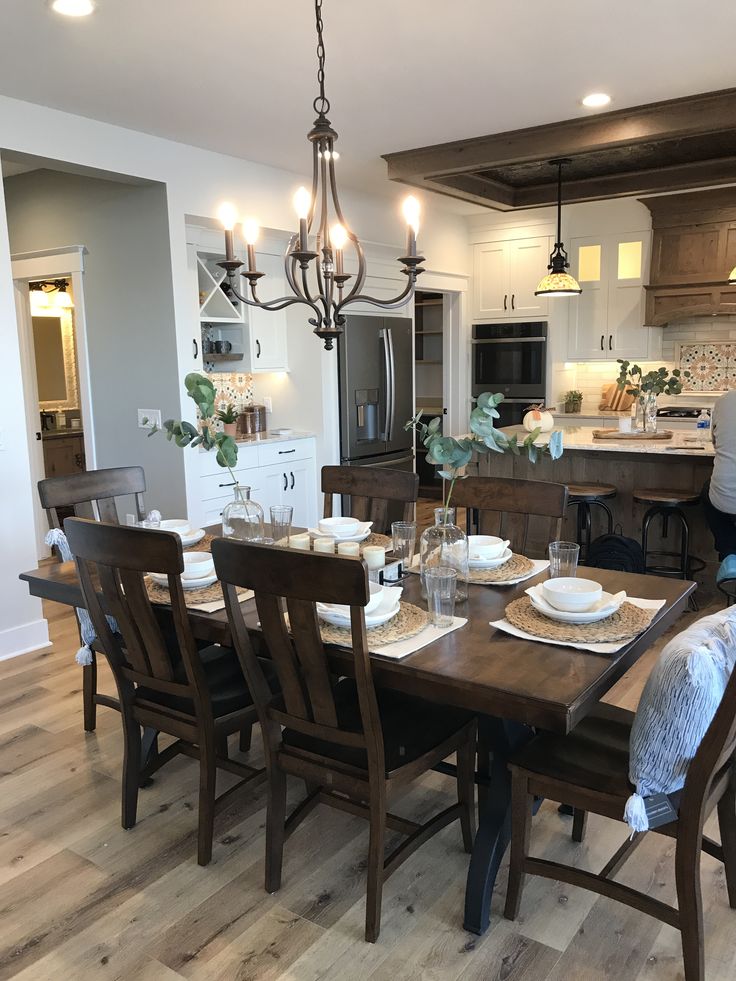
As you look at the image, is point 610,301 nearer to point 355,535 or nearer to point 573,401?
point 573,401

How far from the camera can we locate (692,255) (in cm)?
646

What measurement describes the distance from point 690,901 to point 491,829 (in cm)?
51

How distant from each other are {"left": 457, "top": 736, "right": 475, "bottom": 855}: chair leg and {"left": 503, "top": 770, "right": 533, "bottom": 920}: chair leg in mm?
278

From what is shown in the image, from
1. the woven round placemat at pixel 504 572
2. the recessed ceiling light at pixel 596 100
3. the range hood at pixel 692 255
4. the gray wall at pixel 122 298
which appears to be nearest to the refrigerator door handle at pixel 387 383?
the gray wall at pixel 122 298

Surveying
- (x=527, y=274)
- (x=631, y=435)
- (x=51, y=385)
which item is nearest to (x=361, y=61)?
(x=631, y=435)

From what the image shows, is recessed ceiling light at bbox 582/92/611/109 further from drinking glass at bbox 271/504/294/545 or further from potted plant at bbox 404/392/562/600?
drinking glass at bbox 271/504/294/545

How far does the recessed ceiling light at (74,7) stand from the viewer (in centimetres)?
273

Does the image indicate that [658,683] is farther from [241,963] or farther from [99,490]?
[99,490]

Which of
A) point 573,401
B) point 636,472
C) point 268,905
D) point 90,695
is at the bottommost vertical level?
point 268,905

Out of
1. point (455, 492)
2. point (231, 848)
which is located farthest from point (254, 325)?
point (231, 848)

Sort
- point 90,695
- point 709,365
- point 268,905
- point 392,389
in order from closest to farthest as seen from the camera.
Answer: point 268,905 → point 90,695 → point 392,389 → point 709,365

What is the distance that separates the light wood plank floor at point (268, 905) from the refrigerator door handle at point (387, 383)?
12.7 feet

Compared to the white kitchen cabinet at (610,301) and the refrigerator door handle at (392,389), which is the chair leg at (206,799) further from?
the white kitchen cabinet at (610,301)

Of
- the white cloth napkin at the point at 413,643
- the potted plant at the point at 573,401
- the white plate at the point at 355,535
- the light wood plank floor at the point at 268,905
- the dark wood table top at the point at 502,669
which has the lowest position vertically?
the light wood plank floor at the point at 268,905
